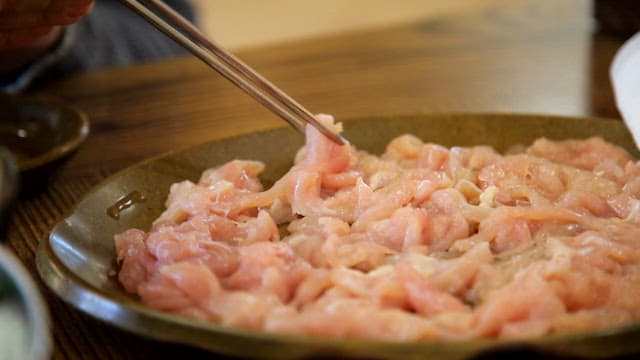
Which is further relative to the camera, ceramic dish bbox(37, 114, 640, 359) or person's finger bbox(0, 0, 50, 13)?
person's finger bbox(0, 0, 50, 13)

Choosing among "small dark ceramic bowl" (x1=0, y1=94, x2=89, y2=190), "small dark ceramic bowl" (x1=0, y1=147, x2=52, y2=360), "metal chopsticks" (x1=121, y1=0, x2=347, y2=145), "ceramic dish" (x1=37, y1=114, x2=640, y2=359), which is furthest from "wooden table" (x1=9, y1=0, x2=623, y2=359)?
"small dark ceramic bowl" (x1=0, y1=147, x2=52, y2=360)

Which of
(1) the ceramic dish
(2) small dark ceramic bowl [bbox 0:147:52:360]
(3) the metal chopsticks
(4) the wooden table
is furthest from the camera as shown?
(4) the wooden table

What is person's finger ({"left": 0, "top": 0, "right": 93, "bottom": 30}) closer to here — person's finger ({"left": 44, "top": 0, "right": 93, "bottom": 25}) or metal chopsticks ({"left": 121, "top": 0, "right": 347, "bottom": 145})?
person's finger ({"left": 44, "top": 0, "right": 93, "bottom": 25})

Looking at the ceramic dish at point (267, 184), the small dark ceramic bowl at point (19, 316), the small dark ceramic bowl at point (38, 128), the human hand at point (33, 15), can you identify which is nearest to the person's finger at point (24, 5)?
the human hand at point (33, 15)

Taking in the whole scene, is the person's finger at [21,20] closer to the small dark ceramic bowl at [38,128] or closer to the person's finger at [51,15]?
the person's finger at [51,15]

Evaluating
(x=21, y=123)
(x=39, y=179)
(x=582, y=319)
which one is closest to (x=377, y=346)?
(x=582, y=319)
